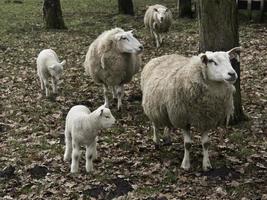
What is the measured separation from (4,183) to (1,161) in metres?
0.97

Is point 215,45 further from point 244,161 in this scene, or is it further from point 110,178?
point 110,178

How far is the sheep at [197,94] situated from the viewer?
7.47m

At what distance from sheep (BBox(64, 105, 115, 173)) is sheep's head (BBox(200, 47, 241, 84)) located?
163 cm

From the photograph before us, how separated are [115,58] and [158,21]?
7062 mm

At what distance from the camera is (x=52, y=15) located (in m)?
21.4

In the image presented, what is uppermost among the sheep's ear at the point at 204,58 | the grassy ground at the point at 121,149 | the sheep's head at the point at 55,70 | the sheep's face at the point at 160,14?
the sheep's ear at the point at 204,58

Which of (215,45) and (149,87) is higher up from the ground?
(215,45)

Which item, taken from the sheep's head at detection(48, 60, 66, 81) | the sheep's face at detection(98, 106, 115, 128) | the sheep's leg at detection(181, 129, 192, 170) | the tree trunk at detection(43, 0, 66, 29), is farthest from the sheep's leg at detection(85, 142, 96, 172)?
the tree trunk at detection(43, 0, 66, 29)

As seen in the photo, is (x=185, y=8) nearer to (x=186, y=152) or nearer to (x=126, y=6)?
(x=126, y=6)

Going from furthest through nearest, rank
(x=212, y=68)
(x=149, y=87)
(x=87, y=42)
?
(x=87, y=42) < (x=149, y=87) < (x=212, y=68)

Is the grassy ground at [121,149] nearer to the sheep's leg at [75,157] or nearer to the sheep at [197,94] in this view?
the sheep's leg at [75,157]

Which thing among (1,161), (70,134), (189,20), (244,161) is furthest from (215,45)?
(189,20)

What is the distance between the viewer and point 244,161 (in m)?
8.35

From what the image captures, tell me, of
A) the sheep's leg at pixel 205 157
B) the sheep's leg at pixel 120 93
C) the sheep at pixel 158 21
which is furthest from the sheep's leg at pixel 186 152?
the sheep at pixel 158 21
